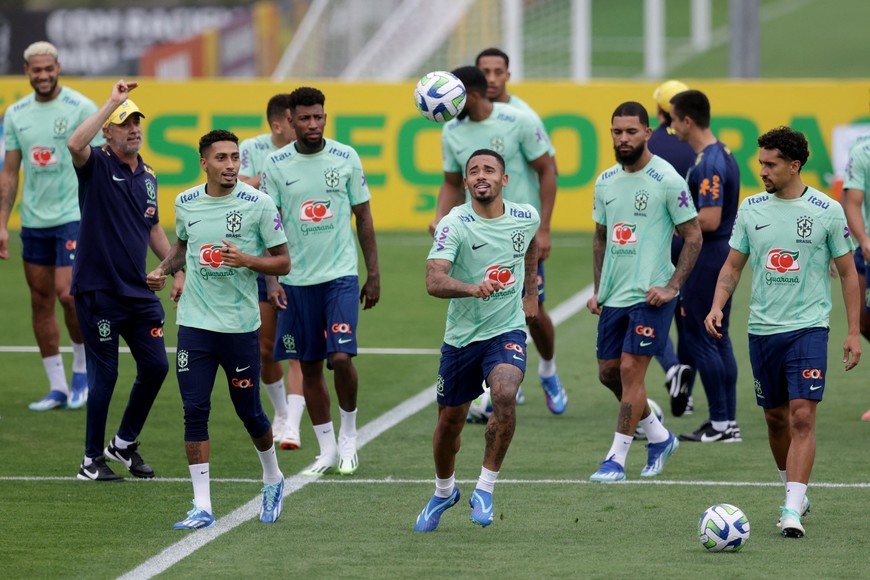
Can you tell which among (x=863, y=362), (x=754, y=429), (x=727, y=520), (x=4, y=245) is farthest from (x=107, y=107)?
(x=863, y=362)

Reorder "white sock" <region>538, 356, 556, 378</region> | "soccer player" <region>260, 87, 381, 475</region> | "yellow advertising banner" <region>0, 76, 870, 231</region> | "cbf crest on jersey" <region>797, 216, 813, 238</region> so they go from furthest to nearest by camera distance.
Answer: "yellow advertising banner" <region>0, 76, 870, 231</region> < "white sock" <region>538, 356, 556, 378</region> < "soccer player" <region>260, 87, 381, 475</region> < "cbf crest on jersey" <region>797, 216, 813, 238</region>

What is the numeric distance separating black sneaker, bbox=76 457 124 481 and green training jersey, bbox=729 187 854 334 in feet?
13.6

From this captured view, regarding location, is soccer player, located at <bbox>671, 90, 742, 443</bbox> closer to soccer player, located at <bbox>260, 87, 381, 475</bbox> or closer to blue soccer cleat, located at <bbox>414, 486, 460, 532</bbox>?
soccer player, located at <bbox>260, 87, 381, 475</bbox>

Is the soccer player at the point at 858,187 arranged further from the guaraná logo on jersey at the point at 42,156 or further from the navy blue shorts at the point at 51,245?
the guaraná logo on jersey at the point at 42,156

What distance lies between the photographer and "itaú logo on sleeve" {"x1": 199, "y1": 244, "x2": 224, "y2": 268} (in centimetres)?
870

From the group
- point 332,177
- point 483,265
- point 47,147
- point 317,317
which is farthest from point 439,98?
point 47,147

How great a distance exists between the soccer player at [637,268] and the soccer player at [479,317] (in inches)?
56.0

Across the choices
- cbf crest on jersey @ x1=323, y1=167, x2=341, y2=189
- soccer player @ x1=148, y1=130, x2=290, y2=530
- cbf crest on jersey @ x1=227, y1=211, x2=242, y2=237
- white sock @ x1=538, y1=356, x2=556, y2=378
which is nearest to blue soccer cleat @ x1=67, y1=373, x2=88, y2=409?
cbf crest on jersey @ x1=323, y1=167, x2=341, y2=189

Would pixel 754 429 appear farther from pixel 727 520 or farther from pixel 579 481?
pixel 727 520

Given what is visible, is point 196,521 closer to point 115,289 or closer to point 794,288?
point 115,289

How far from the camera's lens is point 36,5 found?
156 ft

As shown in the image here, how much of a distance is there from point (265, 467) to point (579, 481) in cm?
214

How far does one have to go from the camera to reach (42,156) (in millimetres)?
12391

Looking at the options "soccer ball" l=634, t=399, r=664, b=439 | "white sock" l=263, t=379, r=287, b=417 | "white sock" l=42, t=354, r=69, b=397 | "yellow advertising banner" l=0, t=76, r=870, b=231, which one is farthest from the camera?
"yellow advertising banner" l=0, t=76, r=870, b=231
